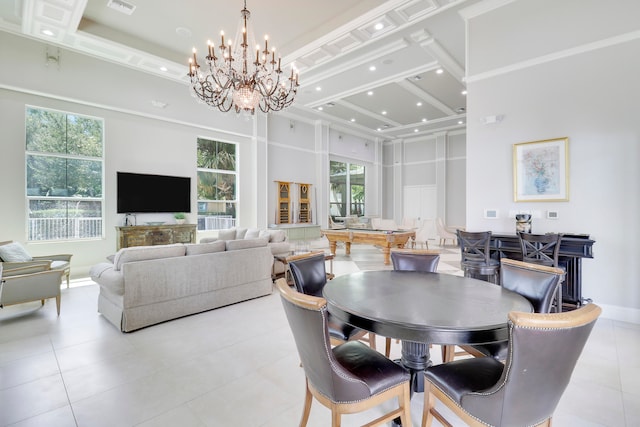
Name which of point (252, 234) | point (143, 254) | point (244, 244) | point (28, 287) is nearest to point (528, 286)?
point (244, 244)

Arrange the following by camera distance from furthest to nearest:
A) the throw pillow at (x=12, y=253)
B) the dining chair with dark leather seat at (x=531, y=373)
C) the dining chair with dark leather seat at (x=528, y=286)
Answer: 1. the throw pillow at (x=12, y=253)
2. the dining chair with dark leather seat at (x=528, y=286)
3. the dining chair with dark leather seat at (x=531, y=373)

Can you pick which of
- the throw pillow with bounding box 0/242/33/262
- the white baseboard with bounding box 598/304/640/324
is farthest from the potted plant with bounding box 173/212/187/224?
the white baseboard with bounding box 598/304/640/324

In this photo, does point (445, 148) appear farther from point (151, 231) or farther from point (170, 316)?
point (170, 316)

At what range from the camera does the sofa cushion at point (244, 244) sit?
4074 mm

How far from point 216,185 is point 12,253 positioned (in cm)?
427

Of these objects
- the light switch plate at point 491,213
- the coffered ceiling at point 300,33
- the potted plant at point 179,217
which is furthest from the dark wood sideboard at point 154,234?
the light switch plate at point 491,213

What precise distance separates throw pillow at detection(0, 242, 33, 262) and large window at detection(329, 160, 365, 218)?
8191mm

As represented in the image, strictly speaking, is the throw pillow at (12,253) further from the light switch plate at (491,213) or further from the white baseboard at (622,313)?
the white baseboard at (622,313)

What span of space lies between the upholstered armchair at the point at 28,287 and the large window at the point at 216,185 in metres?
4.02

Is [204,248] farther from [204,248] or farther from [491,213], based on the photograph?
[491,213]

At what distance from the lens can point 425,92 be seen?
768 centimetres

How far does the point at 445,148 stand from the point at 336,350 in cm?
1083

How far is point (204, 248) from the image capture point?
12.4 feet

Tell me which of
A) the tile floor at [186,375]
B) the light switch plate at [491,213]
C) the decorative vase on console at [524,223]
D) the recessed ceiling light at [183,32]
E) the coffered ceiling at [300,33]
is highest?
the recessed ceiling light at [183,32]
